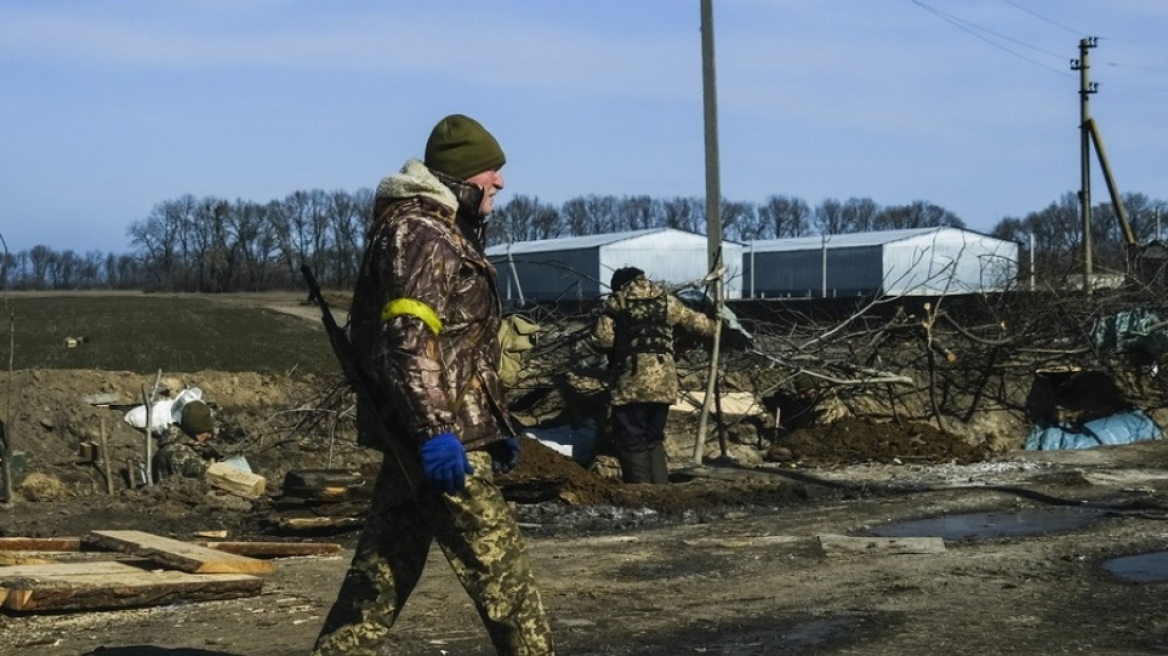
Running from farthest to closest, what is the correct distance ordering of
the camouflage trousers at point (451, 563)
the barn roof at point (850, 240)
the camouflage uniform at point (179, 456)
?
the barn roof at point (850, 240) < the camouflage uniform at point (179, 456) < the camouflage trousers at point (451, 563)

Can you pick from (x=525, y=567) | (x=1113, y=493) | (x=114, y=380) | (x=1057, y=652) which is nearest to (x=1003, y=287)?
(x=1113, y=493)

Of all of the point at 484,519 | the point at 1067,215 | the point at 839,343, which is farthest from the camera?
the point at 1067,215

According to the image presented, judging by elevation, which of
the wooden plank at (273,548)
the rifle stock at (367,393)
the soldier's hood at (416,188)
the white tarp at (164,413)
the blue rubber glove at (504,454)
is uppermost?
the soldier's hood at (416,188)

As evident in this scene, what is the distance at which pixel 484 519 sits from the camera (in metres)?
4.66

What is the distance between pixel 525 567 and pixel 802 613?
2470mm

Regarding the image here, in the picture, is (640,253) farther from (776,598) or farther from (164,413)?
(776,598)

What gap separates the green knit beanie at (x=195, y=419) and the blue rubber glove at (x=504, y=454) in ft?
29.5

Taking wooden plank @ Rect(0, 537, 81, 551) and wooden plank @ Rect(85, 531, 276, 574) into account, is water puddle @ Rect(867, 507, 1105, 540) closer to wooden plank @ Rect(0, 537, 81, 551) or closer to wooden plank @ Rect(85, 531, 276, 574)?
wooden plank @ Rect(85, 531, 276, 574)

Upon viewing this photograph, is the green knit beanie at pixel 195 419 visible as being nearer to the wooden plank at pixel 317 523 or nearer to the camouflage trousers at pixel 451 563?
the wooden plank at pixel 317 523

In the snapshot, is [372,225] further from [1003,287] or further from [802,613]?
[1003,287]

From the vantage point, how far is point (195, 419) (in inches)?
528

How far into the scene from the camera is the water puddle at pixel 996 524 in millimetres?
9586

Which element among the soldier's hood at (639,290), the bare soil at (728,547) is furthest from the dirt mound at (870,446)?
the soldier's hood at (639,290)

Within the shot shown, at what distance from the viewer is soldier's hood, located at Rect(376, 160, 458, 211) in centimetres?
485
